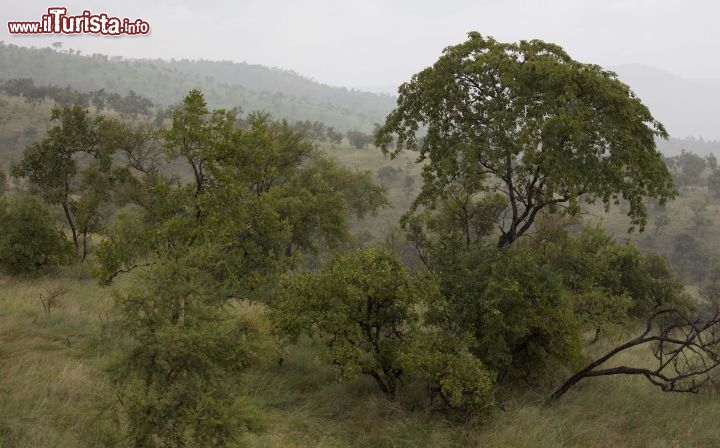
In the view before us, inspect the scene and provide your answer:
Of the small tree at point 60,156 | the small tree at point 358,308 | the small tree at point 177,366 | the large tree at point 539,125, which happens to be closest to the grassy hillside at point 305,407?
the small tree at point 177,366

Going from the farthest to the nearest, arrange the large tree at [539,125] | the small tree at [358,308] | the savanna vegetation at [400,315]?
the large tree at [539,125], the small tree at [358,308], the savanna vegetation at [400,315]

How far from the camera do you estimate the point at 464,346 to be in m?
10.2

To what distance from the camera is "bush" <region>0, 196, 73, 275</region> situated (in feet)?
56.0

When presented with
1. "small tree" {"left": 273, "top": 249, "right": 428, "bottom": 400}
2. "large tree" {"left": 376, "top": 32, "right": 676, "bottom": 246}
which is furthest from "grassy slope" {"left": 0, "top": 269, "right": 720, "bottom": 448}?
"large tree" {"left": 376, "top": 32, "right": 676, "bottom": 246}

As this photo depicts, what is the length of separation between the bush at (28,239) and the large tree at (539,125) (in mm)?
12849

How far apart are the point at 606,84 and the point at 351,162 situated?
7235cm

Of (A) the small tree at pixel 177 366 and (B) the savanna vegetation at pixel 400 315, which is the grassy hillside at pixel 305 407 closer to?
(B) the savanna vegetation at pixel 400 315

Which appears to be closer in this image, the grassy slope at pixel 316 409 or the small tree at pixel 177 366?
the small tree at pixel 177 366

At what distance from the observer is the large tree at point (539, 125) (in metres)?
11.2

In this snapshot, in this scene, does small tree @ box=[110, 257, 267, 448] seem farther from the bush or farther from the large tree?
the bush

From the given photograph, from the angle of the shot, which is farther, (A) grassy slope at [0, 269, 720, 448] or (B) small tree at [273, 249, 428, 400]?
(B) small tree at [273, 249, 428, 400]

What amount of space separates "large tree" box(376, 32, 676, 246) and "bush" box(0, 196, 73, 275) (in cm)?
1285

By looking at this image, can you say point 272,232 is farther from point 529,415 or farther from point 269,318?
point 529,415

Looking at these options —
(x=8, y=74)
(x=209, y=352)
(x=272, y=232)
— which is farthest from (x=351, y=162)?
(x=8, y=74)
